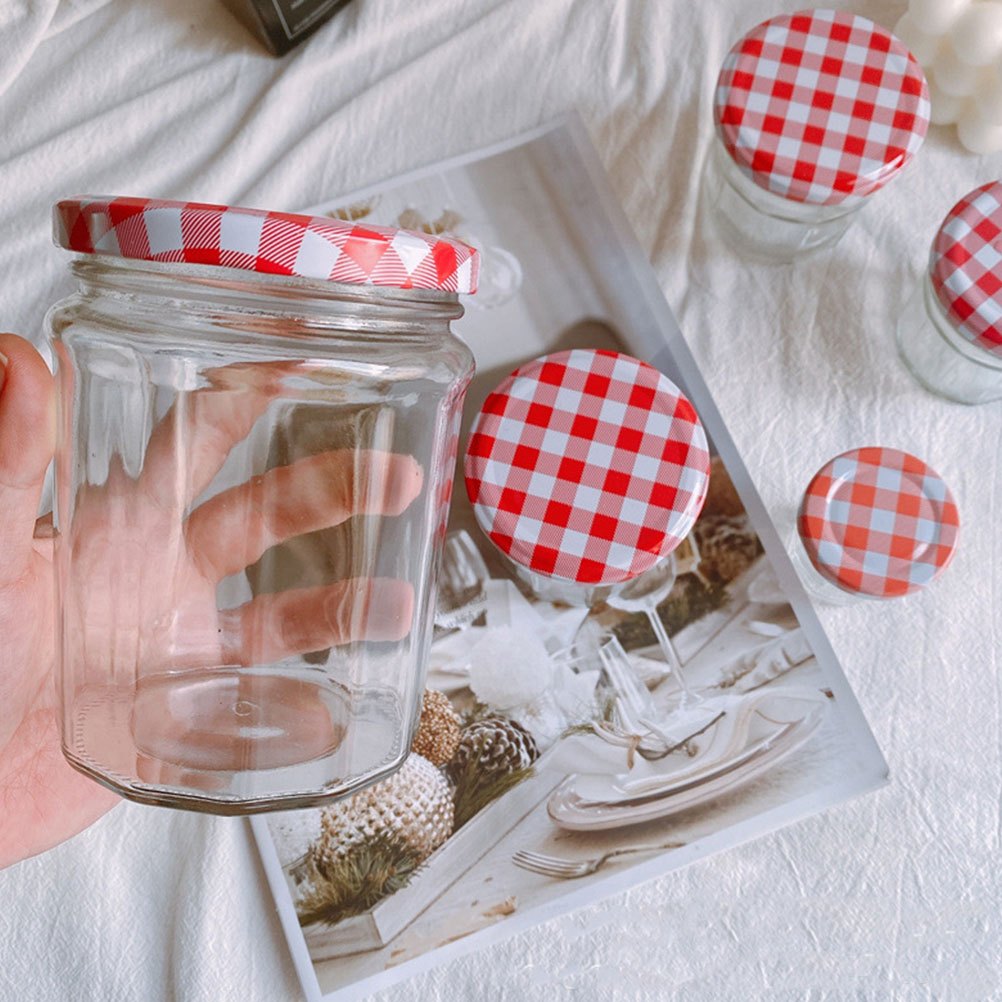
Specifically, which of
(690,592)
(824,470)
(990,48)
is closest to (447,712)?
(690,592)

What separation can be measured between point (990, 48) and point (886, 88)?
0.08m

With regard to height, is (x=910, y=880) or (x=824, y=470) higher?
(x=824, y=470)

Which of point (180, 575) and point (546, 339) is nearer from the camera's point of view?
point (180, 575)

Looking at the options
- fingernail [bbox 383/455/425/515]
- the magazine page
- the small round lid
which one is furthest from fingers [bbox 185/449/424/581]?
the small round lid

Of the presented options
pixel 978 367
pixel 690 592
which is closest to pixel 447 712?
pixel 690 592

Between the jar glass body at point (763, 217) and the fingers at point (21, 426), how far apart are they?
1.32 ft

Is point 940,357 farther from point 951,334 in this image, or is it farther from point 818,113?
point 818,113

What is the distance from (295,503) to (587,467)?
156 mm

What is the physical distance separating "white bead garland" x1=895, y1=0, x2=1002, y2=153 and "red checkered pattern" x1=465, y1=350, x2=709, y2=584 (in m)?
0.28

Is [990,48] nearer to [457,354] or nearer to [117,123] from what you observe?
[457,354]

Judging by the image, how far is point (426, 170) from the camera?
68 cm

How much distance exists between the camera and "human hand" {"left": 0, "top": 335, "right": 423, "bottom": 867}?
1.67 ft

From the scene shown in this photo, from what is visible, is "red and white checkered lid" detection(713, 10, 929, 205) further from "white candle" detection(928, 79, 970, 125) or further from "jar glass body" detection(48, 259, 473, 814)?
"jar glass body" detection(48, 259, 473, 814)

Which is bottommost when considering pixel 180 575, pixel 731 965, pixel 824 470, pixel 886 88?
pixel 731 965
